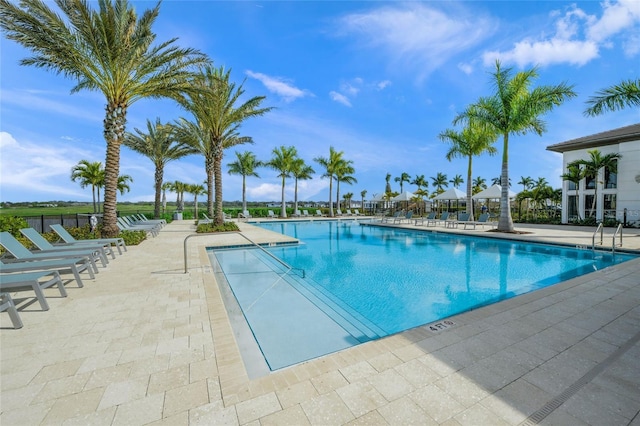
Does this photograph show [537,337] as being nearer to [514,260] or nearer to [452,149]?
[514,260]

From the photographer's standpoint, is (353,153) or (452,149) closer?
(452,149)

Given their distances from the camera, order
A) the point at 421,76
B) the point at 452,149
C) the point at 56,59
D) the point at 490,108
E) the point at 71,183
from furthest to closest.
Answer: the point at 71,183 < the point at 452,149 < the point at 421,76 < the point at 490,108 < the point at 56,59

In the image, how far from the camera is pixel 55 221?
11.6m

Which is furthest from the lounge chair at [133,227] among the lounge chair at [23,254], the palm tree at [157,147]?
the palm tree at [157,147]

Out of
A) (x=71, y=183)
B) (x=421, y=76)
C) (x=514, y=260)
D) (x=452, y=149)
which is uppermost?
(x=421, y=76)

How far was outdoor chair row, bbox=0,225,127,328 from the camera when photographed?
351 centimetres

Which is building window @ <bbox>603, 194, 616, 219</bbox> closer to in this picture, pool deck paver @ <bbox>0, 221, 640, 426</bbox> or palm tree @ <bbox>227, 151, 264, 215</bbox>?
pool deck paver @ <bbox>0, 221, 640, 426</bbox>

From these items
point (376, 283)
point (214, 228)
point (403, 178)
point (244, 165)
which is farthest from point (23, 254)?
point (403, 178)

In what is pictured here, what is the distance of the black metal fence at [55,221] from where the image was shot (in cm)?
1109

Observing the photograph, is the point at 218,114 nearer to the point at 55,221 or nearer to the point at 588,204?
the point at 55,221

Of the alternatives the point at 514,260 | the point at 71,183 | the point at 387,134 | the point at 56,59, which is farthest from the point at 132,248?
the point at 387,134

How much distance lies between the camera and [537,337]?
3.13m

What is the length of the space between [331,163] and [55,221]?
2302cm

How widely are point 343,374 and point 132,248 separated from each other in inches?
389
